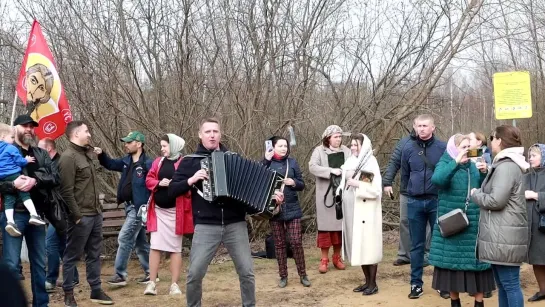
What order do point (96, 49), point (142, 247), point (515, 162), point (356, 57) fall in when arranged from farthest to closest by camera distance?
1. point (356, 57)
2. point (96, 49)
3. point (142, 247)
4. point (515, 162)

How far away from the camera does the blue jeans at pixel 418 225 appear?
6375 millimetres

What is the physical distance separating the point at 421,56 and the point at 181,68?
413cm

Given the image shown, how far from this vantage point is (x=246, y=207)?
17.1 ft

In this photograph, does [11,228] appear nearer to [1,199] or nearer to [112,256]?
[1,199]

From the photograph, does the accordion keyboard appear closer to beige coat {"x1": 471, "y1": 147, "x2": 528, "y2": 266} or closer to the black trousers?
the black trousers

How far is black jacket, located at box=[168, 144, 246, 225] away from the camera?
17.0ft

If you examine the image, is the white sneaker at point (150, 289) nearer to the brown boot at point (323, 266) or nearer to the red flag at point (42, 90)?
the brown boot at point (323, 266)

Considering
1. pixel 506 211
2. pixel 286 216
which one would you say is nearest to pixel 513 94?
pixel 286 216

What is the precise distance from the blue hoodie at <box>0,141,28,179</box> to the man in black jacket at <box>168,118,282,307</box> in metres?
1.59

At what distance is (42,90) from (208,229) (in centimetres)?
401

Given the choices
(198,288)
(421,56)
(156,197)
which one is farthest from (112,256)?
(421,56)

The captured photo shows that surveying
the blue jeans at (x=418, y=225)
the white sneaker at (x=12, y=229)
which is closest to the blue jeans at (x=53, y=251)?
the white sneaker at (x=12, y=229)

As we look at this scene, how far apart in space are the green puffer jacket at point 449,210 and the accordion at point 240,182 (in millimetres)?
1598

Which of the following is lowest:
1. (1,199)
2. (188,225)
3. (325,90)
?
(188,225)
